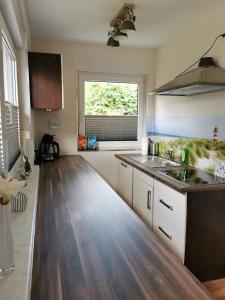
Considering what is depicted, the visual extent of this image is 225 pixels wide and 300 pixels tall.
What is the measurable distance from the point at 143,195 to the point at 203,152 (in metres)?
0.79

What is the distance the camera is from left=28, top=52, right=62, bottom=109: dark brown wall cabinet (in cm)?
283

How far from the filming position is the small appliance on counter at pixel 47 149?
315cm

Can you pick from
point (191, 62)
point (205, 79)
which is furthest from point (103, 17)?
point (205, 79)

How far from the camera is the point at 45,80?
9.47ft

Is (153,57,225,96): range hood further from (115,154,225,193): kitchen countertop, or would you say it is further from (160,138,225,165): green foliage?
(115,154,225,193): kitchen countertop

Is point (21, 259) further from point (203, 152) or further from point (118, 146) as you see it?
point (118, 146)

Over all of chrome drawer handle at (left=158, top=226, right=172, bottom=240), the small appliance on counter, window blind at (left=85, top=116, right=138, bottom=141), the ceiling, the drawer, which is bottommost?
chrome drawer handle at (left=158, top=226, right=172, bottom=240)

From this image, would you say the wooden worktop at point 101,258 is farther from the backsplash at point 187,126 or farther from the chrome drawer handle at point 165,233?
the backsplash at point 187,126

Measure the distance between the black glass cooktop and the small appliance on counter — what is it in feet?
4.98

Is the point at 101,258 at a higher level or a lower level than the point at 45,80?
lower

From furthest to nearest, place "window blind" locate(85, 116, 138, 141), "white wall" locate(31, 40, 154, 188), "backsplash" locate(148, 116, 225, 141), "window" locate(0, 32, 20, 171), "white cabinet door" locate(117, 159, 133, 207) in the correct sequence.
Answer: "window blind" locate(85, 116, 138, 141), "white wall" locate(31, 40, 154, 188), "white cabinet door" locate(117, 159, 133, 207), "backsplash" locate(148, 116, 225, 141), "window" locate(0, 32, 20, 171)

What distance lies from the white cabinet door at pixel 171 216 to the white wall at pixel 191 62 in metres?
0.89

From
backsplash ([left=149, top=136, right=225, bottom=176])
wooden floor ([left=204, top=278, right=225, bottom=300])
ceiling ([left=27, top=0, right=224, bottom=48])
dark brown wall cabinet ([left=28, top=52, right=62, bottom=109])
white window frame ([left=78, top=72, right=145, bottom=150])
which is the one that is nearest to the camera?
wooden floor ([left=204, top=278, right=225, bottom=300])

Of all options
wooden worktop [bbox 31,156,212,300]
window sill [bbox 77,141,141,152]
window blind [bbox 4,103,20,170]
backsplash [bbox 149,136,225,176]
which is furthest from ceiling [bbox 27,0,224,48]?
wooden worktop [bbox 31,156,212,300]
